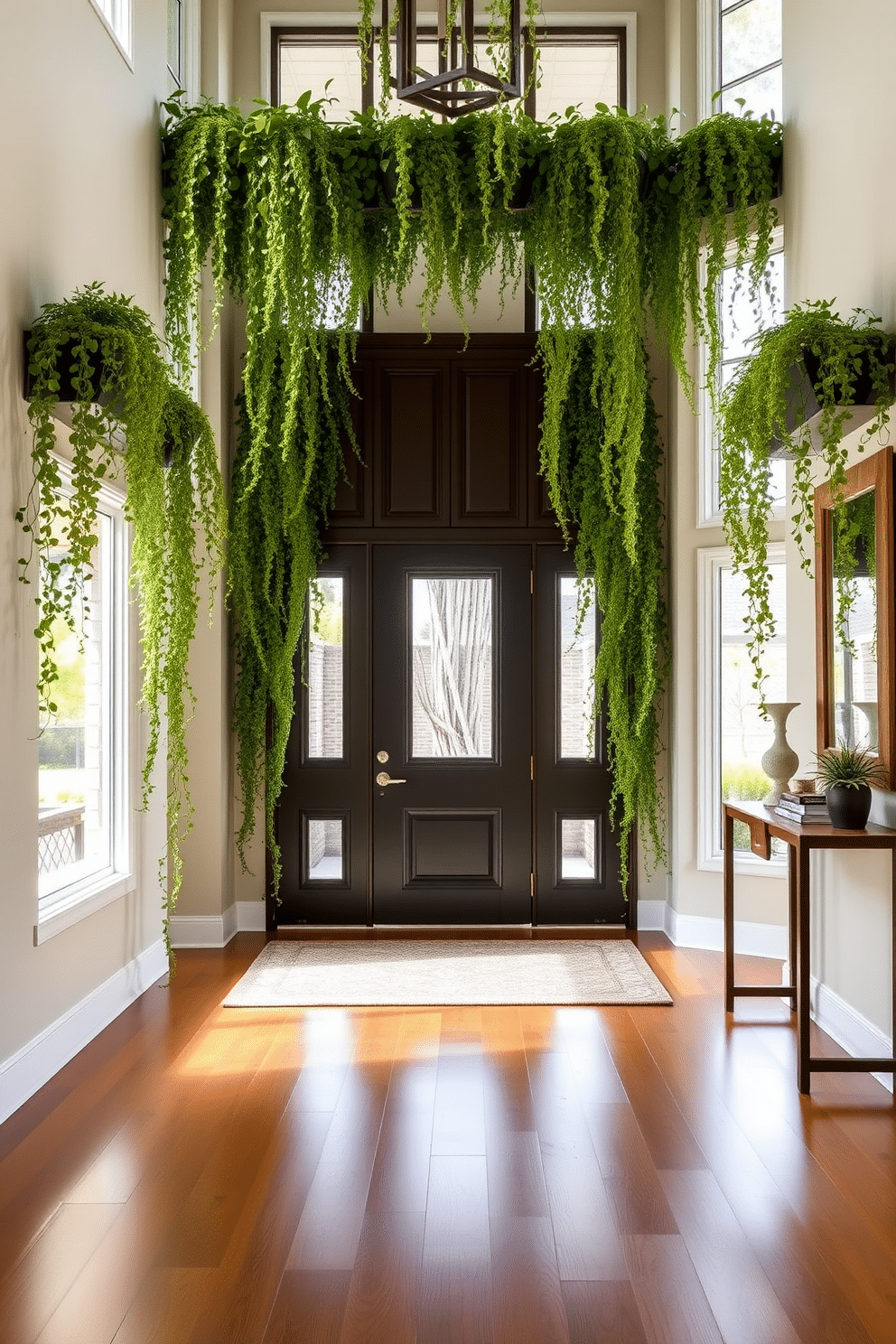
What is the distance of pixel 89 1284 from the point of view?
8.01ft

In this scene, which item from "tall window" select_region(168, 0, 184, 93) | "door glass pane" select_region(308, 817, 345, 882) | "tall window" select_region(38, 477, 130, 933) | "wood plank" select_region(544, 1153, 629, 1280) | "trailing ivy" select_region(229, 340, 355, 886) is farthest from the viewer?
"door glass pane" select_region(308, 817, 345, 882)

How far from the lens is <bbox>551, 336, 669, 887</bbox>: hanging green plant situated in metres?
6.05

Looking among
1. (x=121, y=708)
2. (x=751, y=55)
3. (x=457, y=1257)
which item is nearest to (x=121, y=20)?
(x=121, y=708)

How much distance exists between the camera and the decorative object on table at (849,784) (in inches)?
146

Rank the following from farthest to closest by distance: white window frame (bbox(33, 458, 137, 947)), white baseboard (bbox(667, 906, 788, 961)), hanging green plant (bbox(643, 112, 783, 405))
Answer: white baseboard (bbox(667, 906, 788, 961)) < hanging green plant (bbox(643, 112, 783, 405)) < white window frame (bbox(33, 458, 137, 947))

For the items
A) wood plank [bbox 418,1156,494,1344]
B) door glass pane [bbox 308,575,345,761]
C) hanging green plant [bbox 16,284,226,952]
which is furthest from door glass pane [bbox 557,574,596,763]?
wood plank [bbox 418,1156,494,1344]

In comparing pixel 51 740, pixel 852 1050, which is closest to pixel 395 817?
pixel 51 740

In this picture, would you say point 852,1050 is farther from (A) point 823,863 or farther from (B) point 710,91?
(B) point 710,91

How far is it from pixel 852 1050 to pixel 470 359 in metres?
3.97

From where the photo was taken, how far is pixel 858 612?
3.95m

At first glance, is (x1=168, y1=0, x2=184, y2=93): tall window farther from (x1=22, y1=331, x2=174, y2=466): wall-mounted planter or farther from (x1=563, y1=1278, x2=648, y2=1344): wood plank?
(x1=563, y1=1278, x2=648, y2=1344): wood plank

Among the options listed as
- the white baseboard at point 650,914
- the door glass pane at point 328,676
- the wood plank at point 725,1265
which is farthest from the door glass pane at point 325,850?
the wood plank at point 725,1265

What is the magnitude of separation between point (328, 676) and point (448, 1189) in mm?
3691

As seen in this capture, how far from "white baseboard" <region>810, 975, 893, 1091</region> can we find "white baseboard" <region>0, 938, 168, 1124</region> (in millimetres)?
2720
